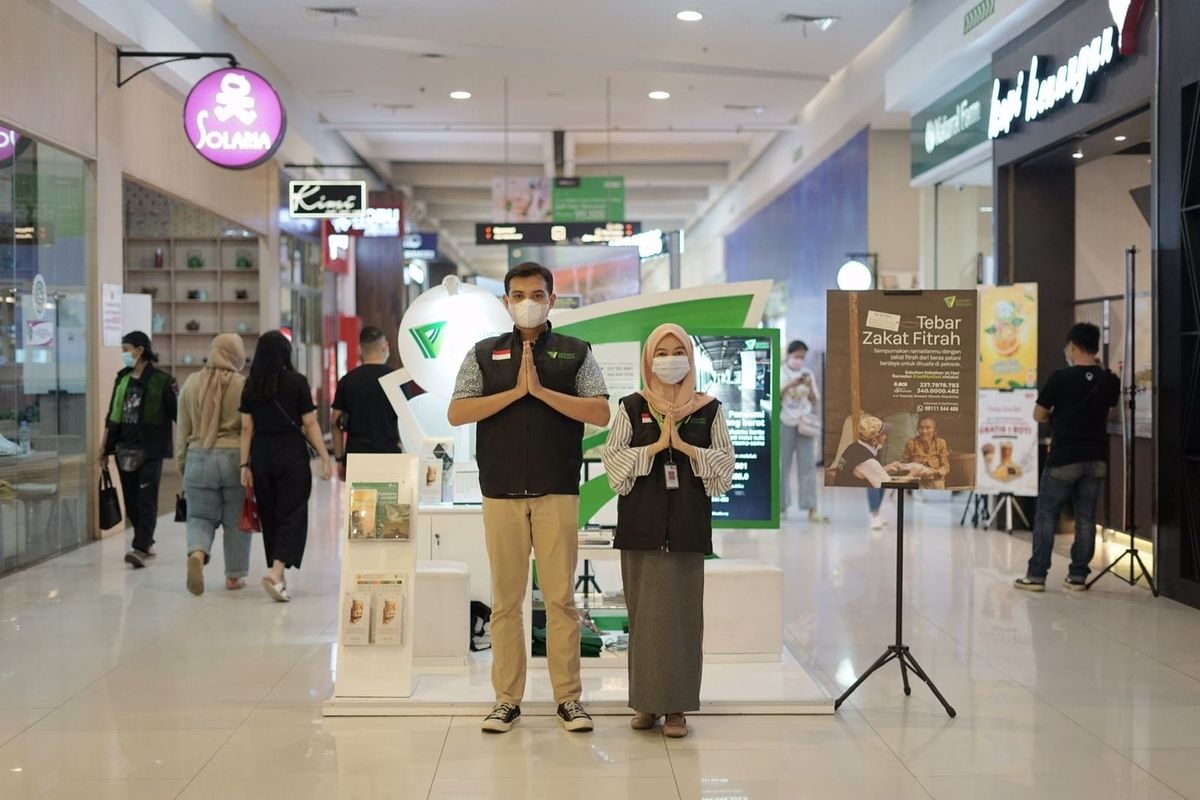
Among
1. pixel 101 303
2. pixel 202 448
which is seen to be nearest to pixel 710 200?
pixel 101 303

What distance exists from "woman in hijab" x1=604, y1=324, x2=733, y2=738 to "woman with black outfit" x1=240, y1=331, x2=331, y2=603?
2962 millimetres

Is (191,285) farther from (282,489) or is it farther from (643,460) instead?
(643,460)

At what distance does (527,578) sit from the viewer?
4570 mm

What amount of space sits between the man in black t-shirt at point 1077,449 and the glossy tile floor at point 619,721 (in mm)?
263

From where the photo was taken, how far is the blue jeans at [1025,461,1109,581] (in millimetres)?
7488

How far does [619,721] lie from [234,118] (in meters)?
6.80

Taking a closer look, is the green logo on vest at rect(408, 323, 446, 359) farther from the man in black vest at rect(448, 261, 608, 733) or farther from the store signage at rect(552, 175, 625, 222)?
the store signage at rect(552, 175, 625, 222)

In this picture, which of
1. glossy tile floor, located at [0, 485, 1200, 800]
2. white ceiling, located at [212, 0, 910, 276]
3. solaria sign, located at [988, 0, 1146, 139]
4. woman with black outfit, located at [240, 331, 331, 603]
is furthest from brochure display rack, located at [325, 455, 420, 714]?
white ceiling, located at [212, 0, 910, 276]

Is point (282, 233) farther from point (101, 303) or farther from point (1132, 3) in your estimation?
point (1132, 3)

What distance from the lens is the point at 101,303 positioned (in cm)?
960

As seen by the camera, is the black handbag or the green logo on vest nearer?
the green logo on vest

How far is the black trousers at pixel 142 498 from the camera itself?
8.41m

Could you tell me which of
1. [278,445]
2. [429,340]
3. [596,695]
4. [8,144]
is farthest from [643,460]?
[8,144]

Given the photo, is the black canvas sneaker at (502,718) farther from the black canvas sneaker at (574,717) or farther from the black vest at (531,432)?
the black vest at (531,432)
